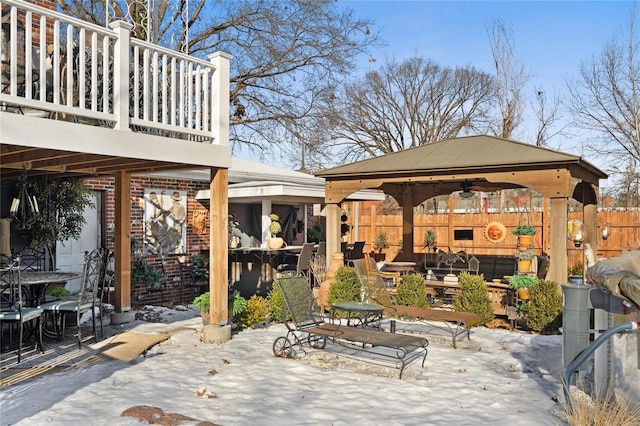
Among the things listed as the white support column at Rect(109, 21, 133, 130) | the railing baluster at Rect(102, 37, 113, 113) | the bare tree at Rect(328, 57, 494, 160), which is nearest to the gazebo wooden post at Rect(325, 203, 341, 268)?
the white support column at Rect(109, 21, 133, 130)

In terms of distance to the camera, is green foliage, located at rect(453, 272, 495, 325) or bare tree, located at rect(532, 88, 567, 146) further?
bare tree, located at rect(532, 88, 567, 146)

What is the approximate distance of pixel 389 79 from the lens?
3397cm

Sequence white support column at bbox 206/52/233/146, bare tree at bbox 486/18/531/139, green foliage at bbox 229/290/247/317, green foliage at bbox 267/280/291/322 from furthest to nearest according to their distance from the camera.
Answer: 1. bare tree at bbox 486/18/531/139
2. green foliage at bbox 267/280/291/322
3. green foliage at bbox 229/290/247/317
4. white support column at bbox 206/52/233/146

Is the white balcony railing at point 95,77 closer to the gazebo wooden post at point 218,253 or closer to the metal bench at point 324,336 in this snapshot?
the gazebo wooden post at point 218,253

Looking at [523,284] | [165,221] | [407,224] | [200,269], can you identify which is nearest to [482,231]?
[407,224]

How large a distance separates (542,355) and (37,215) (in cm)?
725

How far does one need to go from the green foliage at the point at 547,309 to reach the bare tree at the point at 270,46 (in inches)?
532

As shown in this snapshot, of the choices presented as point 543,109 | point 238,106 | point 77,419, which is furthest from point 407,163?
point 543,109

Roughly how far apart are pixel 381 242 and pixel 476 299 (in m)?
9.04

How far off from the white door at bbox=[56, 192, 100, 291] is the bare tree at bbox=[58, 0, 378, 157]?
955cm

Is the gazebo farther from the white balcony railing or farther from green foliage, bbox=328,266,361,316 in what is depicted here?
the white balcony railing

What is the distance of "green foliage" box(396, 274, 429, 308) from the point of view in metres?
9.16

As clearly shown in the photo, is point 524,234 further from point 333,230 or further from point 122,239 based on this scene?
point 122,239

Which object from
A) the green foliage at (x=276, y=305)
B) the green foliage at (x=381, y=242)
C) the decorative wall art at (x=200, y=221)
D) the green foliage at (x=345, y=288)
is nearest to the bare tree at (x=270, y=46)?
the green foliage at (x=381, y=242)
